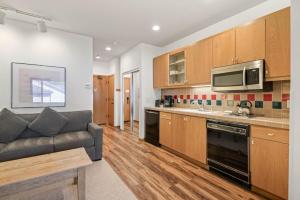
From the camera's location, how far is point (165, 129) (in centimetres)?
354

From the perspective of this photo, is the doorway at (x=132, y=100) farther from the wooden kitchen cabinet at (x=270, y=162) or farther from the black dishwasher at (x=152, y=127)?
the wooden kitchen cabinet at (x=270, y=162)

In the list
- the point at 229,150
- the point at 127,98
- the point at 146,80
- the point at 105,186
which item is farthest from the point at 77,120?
the point at 127,98

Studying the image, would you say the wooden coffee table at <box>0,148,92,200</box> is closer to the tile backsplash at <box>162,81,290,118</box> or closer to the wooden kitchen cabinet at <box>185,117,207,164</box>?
the wooden kitchen cabinet at <box>185,117,207,164</box>

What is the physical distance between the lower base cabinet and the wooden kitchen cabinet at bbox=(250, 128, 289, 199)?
777 mm

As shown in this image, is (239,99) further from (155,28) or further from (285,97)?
(155,28)

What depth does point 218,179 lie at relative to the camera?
7.55 feet

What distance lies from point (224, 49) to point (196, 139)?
163 centimetres

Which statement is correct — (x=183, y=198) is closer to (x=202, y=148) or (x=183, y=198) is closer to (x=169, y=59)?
(x=202, y=148)

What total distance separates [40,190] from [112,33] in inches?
127

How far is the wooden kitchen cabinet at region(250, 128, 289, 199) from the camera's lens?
5.64 ft

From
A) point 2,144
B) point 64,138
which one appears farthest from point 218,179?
point 2,144

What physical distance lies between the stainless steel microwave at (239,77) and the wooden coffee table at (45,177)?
7.70ft

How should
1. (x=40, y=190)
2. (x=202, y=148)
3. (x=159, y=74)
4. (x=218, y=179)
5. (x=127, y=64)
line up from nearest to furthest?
(x=40, y=190) < (x=218, y=179) < (x=202, y=148) < (x=159, y=74) < (x=127, y=64)

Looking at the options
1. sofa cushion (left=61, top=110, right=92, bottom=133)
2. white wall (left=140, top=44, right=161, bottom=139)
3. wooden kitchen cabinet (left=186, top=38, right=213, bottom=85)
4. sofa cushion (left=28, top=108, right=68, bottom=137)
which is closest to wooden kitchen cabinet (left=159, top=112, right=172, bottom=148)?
white wall (left=140, top=44, right=161, bottom=139)
